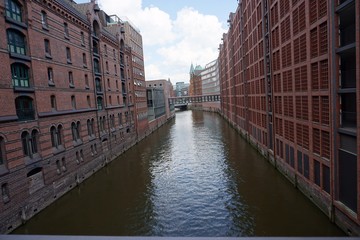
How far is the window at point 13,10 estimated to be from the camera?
18.0m

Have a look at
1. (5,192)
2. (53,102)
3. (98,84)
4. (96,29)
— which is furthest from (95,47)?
(5,192)

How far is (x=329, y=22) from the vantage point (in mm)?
14562

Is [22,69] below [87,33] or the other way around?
below

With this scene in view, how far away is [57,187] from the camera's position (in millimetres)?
22125

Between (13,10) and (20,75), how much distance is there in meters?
4.54

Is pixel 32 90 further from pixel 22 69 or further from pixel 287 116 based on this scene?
pixel 287 116

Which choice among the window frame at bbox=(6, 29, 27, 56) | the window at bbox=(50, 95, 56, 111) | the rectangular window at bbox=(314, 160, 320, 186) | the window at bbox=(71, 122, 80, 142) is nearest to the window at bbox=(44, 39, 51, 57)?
the window frame at bbox=(6, 29, 27, 56)

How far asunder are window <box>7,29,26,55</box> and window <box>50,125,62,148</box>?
6808 mm

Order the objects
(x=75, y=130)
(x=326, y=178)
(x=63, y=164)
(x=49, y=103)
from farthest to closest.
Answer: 1. (x=75, y=130)
2. (x=63, y=164)
3. (x=49, y=103)
4. (x=326, y=178)

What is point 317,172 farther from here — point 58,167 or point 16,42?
point 16,42

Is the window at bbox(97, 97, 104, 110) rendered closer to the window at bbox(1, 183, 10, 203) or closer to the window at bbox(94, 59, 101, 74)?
the window at bbox(94, 59, 101, 74)

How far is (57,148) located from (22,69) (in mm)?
7368

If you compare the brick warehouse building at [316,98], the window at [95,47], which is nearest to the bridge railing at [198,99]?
the window at [95,47]

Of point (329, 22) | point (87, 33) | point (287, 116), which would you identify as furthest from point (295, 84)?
point (87, 33)
